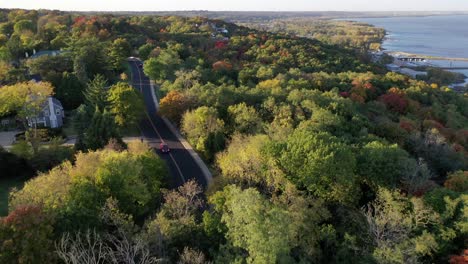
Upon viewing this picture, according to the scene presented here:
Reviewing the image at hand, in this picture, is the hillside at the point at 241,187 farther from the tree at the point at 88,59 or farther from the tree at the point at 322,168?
the tree at the point at 88,59

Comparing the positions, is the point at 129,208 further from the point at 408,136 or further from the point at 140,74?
the point at 140,74

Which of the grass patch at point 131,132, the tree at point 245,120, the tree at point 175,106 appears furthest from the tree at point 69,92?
the tree at point 245,120

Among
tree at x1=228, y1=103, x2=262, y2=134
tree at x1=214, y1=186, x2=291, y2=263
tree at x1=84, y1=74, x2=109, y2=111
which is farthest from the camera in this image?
tree at x1=84, y1=74, x2=109, y2=111

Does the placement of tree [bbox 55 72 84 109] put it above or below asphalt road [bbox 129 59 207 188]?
above

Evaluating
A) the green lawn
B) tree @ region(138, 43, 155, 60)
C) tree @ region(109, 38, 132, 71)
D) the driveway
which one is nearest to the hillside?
the green lawn

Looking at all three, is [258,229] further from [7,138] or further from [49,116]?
[49,116]

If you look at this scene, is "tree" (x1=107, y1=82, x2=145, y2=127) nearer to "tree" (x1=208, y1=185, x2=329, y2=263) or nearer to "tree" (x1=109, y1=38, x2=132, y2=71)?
"tree" (x1=208, y1=185, x2=329, y2=263)

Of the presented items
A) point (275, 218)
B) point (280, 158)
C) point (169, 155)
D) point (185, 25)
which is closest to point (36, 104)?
point (169, 155)
